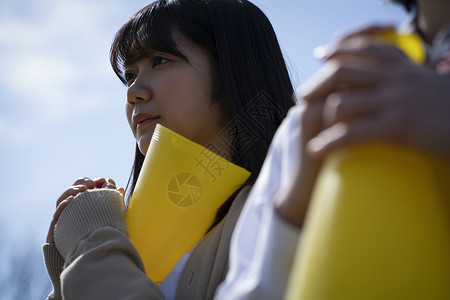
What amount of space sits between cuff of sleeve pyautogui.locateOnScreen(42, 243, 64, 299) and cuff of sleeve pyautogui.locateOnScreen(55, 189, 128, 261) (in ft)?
0.40

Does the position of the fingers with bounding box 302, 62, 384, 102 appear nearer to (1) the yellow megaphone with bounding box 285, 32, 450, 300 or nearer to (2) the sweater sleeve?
(1) the yellow megaphone with bounding box 285, 32, 450, 300

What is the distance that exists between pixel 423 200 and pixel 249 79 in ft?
4.32

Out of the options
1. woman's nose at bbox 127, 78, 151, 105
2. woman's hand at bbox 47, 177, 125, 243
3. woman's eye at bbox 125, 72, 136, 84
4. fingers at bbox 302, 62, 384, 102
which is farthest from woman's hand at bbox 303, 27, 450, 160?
woman's eye at bbox 125, 72, 136, 84

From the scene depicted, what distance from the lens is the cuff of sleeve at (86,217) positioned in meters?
1.31

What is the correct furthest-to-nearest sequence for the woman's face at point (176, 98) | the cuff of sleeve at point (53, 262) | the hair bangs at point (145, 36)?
Answer: the hair bangs at point (145, 36), the woman's face at point (176, 98), the cuff of sleeve at point (53, 262)

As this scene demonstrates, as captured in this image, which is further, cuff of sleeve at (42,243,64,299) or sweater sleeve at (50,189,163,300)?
cuff of sleeve at (42,243,64,299)

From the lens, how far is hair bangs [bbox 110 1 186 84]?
1.74 m

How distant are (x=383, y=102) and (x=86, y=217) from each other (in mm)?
1023

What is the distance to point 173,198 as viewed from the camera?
4.57 ft

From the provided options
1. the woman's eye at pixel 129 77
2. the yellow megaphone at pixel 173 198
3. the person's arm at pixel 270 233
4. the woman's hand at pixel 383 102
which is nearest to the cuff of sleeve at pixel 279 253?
the person's arm at pixel 270 233

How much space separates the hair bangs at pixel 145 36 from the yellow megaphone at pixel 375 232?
4.25ft

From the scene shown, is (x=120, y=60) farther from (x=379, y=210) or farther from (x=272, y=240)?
(x=379, y=210)

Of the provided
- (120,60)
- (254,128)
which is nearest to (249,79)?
(254,128)

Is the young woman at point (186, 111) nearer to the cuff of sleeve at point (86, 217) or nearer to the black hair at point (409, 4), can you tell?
the cuff of sleeve at point (86, 217)
